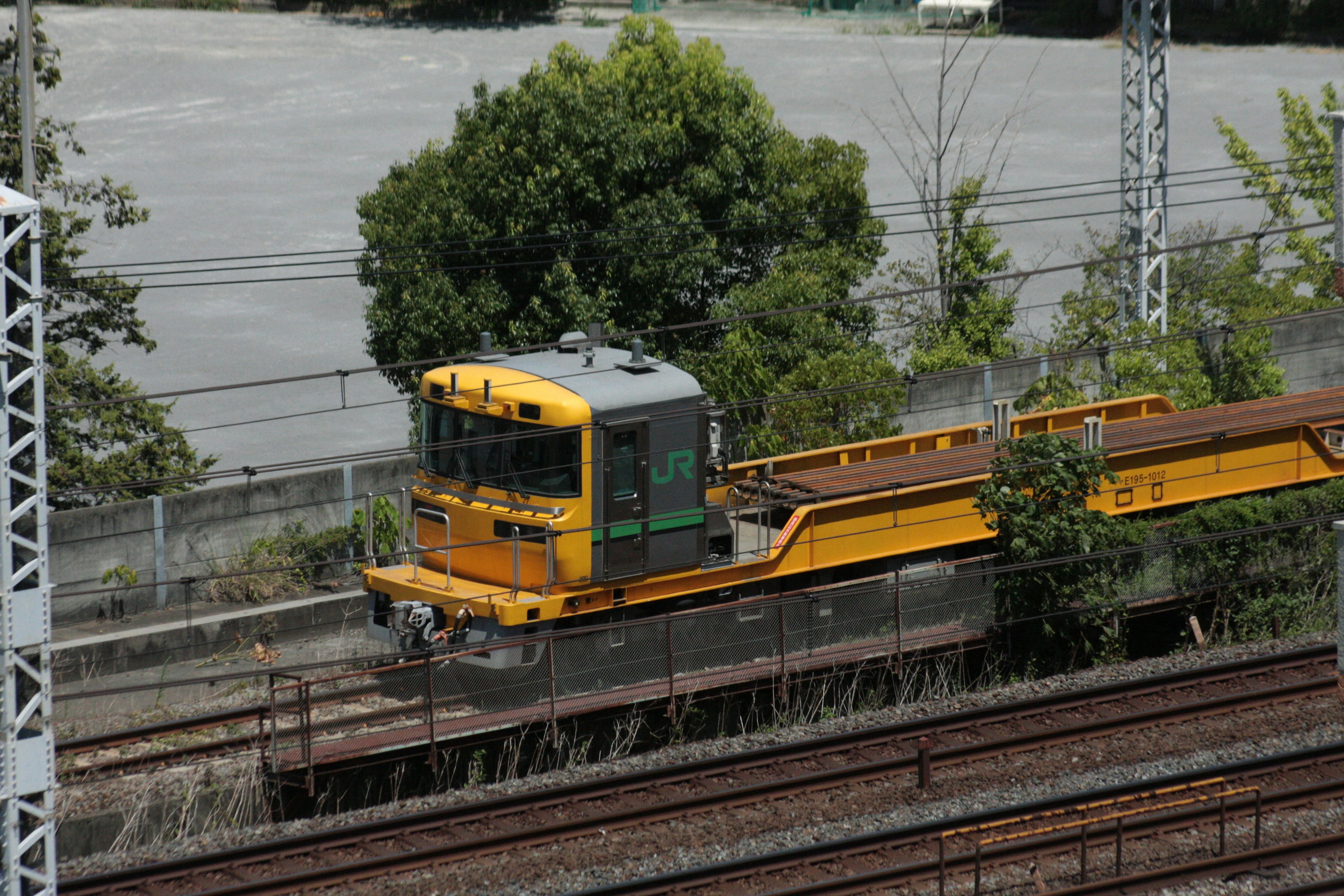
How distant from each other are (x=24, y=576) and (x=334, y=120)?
1607 inches

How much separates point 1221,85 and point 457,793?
43487 millimetres

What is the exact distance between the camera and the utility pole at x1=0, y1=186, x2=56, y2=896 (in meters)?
9.26

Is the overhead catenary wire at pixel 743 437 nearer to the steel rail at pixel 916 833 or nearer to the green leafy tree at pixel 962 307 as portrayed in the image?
the green leafy tree at pixel 962 307

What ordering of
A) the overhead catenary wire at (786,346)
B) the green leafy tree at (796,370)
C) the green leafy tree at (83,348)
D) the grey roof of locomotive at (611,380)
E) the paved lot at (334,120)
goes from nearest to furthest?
the grey roof of locomotive at (611,380), the green leafy tree at (83,348), the overhead catenary wire at (786,346), the green leafy tree at (796,370), the paved lot at (334,120)

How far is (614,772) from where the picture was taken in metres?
15.5

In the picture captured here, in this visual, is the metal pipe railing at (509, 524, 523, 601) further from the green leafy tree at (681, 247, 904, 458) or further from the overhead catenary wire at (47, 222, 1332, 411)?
the green leafy tree at (681, 247, 904, 458)

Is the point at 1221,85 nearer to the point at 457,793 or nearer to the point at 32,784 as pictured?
the point at 457,793

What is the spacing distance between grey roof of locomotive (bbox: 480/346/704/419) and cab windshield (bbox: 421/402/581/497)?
1.79ft

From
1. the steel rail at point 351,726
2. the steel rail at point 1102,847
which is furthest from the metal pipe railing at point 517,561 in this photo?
the steel rail at point 1102,847

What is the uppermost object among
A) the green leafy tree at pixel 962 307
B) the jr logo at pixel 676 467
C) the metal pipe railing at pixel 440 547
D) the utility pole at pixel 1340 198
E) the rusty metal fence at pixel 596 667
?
the utility pole at pixel 1340 198

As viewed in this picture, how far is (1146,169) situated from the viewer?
26.0 m

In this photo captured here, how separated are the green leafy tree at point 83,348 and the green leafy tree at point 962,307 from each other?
43.1 ft

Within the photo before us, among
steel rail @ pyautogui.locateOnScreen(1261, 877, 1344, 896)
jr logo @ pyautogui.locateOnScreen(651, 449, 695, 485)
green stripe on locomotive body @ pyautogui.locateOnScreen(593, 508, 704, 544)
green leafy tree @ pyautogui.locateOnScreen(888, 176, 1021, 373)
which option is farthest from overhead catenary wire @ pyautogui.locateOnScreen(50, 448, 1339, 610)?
green leafy tree @ pyautogui.locateOnScreen(888, 176, 1021, 373)

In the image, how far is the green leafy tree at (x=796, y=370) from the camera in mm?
23922
